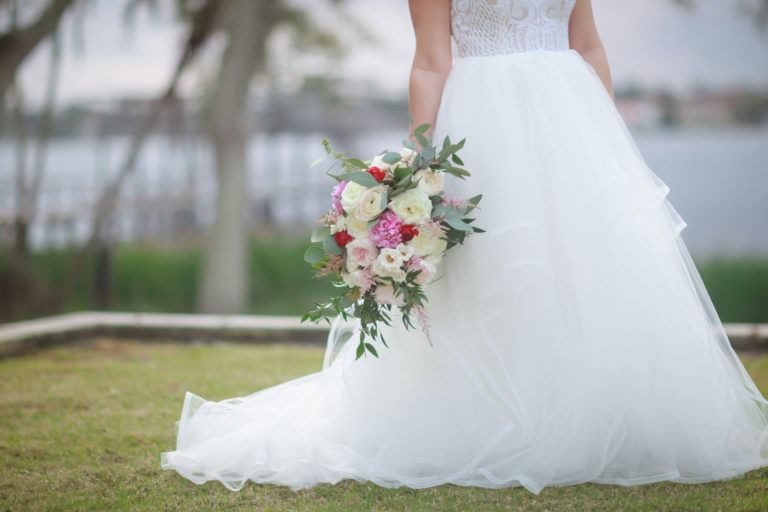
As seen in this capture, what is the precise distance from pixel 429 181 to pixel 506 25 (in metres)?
0.67

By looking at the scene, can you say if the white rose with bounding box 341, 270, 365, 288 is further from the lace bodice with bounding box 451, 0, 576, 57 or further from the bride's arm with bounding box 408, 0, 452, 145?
the lace bodice with bounding box 451, 0, 576, 57

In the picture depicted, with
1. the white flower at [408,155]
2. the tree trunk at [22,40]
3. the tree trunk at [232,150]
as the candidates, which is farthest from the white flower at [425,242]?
the tree trunk at [22,40]

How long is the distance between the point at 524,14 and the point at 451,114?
0.43 meters

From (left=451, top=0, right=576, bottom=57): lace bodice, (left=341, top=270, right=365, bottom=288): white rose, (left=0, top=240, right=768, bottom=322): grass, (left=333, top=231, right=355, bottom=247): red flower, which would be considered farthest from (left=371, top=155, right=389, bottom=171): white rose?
(left=0, top=240, right=768, bottom=322): grass

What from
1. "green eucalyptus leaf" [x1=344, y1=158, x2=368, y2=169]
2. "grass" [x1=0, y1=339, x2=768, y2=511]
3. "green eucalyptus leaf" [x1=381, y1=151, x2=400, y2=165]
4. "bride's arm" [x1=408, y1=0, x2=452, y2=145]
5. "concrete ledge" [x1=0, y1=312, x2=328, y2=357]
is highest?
"bride's arm" [x1=408, y1=0, x2=452, y2=145]

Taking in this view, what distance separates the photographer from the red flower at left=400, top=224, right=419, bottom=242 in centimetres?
239

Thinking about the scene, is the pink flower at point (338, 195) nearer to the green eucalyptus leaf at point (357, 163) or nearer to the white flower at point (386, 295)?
the green eucalyptus leaf at point (357, 163)

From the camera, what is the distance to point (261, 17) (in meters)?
7.38

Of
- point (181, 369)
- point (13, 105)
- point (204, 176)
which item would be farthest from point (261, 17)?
point (204, 176)

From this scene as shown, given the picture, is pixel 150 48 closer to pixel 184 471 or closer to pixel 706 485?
pixel 184 471

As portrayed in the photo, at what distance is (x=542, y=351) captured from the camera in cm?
249

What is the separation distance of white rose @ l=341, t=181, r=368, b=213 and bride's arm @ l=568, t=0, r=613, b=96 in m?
1.07

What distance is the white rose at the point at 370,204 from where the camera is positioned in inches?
94.0

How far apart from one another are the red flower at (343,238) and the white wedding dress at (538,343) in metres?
0.38
